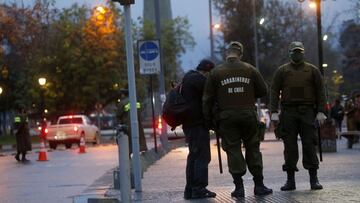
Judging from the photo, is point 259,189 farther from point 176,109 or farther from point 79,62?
point 79,62

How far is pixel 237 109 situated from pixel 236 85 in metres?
0.30

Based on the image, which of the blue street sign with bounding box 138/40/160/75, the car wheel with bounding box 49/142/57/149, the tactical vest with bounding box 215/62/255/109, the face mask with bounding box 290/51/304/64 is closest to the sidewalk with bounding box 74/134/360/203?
the tactical vest with bounding box 215/62/255/109

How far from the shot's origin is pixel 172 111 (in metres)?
9.85

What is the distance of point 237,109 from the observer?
360 inches

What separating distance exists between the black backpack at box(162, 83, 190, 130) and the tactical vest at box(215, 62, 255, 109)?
74cm

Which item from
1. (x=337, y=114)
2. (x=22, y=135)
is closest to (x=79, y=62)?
(x=337, y=114)

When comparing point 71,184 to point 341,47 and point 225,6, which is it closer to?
point 225,6

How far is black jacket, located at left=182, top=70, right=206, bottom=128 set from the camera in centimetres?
977

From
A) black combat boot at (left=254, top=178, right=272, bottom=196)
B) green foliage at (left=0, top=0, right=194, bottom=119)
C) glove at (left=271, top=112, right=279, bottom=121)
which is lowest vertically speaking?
black combat boot at (left=254, top=178, right=272, bottom=196)

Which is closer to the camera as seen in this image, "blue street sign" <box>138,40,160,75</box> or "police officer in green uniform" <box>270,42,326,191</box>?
"police officer in green uniform" <box>270,42,326,191</box>

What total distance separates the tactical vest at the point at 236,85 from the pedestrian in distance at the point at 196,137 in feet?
2.02

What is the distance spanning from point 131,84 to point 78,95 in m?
46.5

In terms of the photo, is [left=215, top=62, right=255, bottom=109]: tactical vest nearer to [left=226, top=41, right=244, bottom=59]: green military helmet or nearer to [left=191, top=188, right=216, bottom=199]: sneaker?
[left=226, top=41, right=244, bottom=59]: green military helmet

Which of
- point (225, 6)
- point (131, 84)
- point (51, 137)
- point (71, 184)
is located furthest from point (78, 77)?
point (131, 84)
